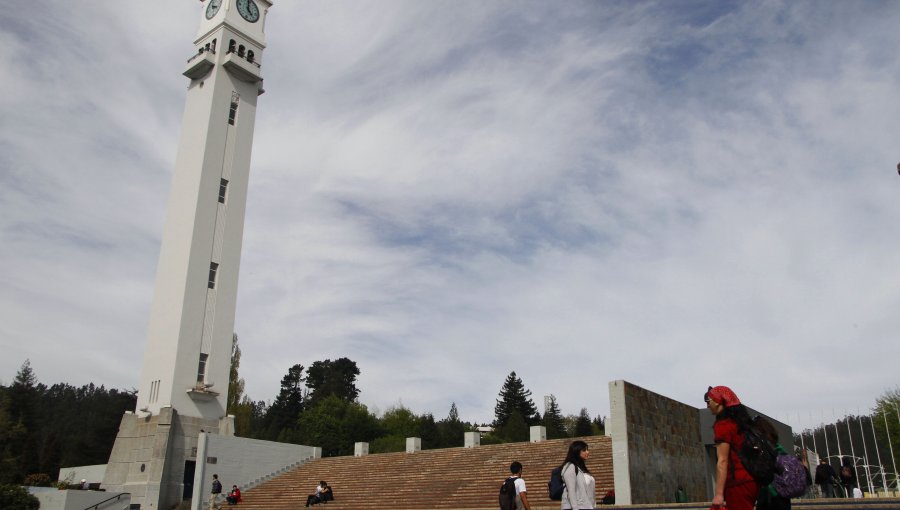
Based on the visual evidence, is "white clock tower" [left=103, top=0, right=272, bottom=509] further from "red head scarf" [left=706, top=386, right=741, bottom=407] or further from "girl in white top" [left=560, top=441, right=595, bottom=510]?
"red head scarf" [left=706, top=386, right=741, bottom=407]

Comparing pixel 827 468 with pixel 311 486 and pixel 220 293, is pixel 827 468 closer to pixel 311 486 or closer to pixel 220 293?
pixel 311 486

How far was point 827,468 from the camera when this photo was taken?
572 inches

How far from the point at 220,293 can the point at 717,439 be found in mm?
30589

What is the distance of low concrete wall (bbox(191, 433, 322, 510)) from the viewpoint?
96.3 ft

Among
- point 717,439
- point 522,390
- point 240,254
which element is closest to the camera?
point 717,439

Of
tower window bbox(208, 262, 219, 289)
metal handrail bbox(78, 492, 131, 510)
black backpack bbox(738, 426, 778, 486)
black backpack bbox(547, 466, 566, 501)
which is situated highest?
tower window bbox(208, 262, 219, 289)

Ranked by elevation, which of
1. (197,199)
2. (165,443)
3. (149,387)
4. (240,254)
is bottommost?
(165,443)

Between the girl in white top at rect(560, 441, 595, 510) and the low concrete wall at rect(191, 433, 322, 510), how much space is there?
86.5 feet

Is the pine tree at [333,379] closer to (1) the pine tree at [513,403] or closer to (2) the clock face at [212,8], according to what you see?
(1) the pine tree at [513,403]

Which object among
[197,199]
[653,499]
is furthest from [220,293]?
[653,499]

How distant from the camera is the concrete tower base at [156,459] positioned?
28.4 metres

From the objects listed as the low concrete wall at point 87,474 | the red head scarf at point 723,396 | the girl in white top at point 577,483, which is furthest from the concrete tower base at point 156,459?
the red head scarf at point 723,396

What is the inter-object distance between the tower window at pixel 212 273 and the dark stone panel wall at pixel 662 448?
21.7 m

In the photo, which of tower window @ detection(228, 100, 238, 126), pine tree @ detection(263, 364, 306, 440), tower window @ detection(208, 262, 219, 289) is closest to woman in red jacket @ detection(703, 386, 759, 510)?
tower window @ detection(208, 262, 219, 289)
